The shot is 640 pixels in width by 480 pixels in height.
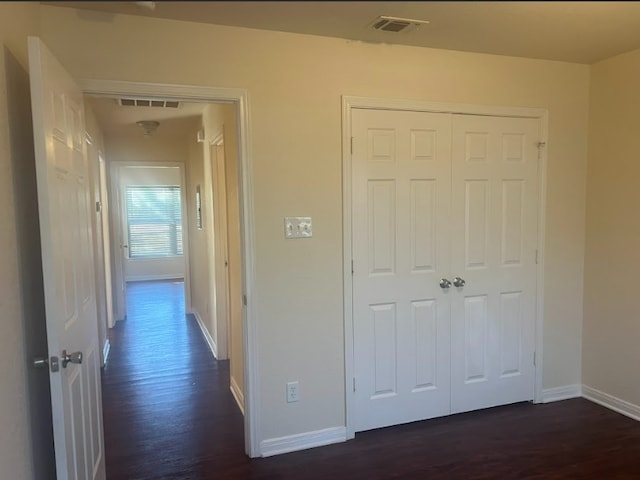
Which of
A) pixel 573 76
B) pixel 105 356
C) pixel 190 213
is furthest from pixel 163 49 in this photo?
pixel 190 213

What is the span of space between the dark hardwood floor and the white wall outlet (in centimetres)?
31

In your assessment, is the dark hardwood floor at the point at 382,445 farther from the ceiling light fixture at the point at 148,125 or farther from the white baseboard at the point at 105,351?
the ceiling light fixture at the point at 148,125

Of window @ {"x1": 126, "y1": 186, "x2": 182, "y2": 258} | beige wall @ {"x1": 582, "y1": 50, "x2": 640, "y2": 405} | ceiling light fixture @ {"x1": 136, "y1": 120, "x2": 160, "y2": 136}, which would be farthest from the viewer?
window @ {"x1": 126, "y1": 186, "x2": 182, "y2": 258}

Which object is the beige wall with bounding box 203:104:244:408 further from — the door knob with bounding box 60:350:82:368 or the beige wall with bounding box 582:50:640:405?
the beige wall with bounding box 582:50:640:405

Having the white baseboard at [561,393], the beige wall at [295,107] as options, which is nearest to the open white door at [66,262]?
the beige wall at [295,107]

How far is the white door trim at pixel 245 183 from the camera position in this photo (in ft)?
7.35

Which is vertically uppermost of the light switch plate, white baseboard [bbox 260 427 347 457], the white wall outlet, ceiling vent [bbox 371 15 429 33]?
ceiling vent [bbox 371 15 429 33]

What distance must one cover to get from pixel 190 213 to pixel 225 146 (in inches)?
111

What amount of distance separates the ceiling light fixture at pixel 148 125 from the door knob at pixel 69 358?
393 centimetres

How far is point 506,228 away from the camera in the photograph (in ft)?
9.98

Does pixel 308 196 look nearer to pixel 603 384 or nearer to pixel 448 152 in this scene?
pixel 448 152

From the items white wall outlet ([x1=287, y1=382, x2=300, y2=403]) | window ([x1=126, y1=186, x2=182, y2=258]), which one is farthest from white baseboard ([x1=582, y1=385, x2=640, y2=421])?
window ([x1=126, y1=186, x2=182, y2=258])

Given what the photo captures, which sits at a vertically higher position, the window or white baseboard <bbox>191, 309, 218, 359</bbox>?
the window

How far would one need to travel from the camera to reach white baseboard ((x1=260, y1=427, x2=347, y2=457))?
2615mm
